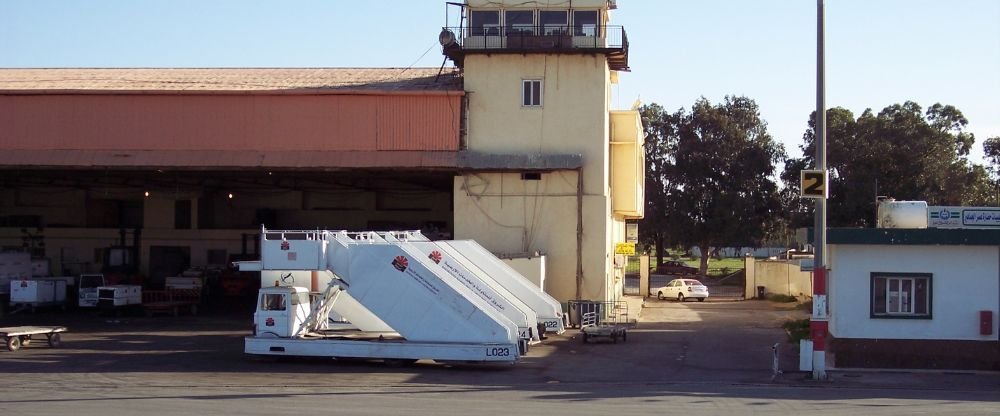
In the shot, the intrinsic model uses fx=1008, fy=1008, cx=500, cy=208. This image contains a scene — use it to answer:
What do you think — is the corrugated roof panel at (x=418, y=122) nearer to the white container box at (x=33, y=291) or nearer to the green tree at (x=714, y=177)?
the white container box at (x=33, y=291)

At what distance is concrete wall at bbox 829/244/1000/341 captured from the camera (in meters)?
23.2

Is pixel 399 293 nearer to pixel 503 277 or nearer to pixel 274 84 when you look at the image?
pixel 503 277

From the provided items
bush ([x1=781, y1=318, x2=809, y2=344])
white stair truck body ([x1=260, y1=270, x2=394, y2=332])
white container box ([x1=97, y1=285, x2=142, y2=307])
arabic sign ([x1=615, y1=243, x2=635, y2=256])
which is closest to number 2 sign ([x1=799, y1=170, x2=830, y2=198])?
bush ([x1=781, y1=318, x2=809, y2=344])

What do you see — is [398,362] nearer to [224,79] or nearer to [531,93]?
[531,93]

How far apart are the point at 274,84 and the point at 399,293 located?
1704 cm

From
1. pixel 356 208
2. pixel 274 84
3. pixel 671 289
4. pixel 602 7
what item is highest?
pixel 602 7

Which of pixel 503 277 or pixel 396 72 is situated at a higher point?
pixel 396 72

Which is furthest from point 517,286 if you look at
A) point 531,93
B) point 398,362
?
point 531,93

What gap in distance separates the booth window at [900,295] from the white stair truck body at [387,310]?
8.42 metres

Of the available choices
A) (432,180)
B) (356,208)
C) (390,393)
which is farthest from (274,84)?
(390,393)

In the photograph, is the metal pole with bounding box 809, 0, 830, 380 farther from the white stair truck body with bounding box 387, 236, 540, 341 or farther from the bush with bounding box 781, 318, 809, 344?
the white stair truck body with bounding box 387, 236, 540, 341

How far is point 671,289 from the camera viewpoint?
55062mm

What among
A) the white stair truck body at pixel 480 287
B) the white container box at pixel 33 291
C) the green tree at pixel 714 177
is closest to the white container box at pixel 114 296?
the white container box at pixel 33 291

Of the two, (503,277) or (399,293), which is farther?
(503,277)
